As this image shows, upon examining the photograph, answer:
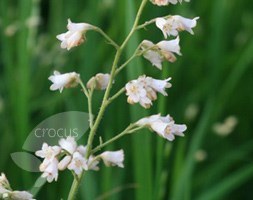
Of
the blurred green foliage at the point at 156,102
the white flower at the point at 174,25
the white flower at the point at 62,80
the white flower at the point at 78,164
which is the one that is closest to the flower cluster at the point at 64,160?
the white flower at the point at 78,164

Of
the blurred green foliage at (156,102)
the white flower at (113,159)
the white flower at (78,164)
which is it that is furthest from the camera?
the blurred green foliage at (156,102)

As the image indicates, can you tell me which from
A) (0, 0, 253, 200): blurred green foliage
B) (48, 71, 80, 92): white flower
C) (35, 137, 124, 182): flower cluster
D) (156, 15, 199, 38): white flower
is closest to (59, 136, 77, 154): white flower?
(35, 137, 124, 182): flower cluster

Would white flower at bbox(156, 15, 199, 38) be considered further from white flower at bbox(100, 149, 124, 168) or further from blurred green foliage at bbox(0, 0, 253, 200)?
blurred green foliage at bbox(0, 0, 253, 200)

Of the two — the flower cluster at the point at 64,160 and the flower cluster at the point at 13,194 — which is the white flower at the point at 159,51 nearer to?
the flower cluster at the point at 64,160

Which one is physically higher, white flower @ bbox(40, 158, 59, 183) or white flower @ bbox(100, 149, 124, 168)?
white flower @ bbox(100, 149, 124, 168)

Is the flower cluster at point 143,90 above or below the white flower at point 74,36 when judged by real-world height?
below

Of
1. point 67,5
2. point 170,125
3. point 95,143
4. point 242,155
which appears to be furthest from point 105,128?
point 170,125

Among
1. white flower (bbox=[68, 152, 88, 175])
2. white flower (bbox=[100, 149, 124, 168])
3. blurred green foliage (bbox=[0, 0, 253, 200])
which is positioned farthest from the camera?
blurred green foliage (bbox=[0, 0, 253, 200])
